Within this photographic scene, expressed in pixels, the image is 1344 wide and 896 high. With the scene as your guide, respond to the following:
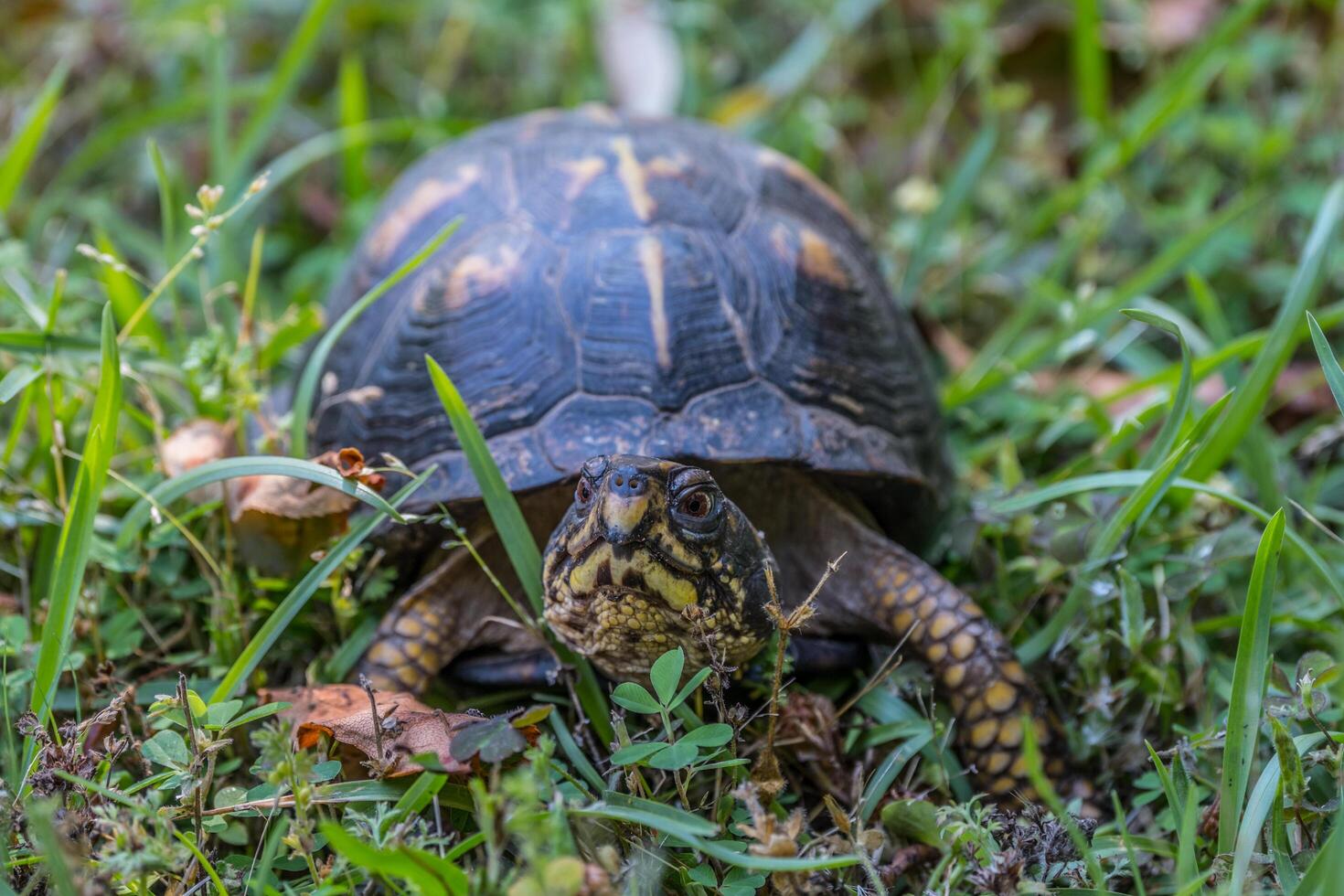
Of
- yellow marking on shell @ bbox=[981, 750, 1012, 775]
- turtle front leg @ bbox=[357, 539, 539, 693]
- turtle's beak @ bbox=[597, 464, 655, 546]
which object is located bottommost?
yellow marking on shell @ bbox=[981, 750, 1012, 775]

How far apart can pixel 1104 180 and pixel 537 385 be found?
2286mm

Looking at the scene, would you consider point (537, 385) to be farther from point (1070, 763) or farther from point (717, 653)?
point (1070, 763)

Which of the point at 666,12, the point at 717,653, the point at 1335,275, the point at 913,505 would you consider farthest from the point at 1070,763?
the point at 666,12

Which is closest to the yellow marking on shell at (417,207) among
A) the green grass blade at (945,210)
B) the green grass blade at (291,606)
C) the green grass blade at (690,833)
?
the green grass blade at (291,606)

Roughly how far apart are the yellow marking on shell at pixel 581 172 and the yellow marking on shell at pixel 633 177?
0.04 meters

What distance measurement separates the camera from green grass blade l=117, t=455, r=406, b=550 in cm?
173

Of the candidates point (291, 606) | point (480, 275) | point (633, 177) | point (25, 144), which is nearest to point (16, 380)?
point (291, 606)

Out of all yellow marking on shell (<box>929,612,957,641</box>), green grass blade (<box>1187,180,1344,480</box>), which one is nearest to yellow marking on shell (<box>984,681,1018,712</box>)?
yellow marking on shell (<box>929,612,957,641</box>)

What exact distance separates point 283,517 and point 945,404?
1.74 meters

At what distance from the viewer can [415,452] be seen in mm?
2172

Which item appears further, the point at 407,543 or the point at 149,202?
the point at 149,202

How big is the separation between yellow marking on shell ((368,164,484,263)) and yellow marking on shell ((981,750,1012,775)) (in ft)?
5.34

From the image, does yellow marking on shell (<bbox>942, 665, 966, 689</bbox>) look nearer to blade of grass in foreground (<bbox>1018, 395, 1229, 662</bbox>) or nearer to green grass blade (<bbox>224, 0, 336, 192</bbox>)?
blade of grass in foreground (<bbox>1018, 395, 1229, 662</bbox>)

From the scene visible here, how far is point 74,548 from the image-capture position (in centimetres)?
176
